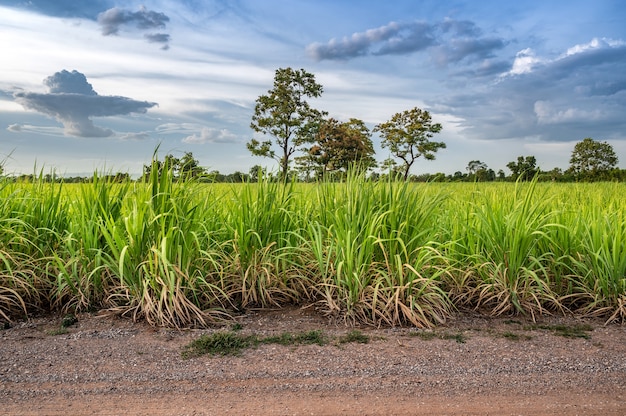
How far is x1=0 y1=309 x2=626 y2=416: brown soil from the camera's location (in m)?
2.75

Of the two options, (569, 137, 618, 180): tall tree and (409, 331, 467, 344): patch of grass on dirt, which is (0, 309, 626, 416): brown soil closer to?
(409, 331, 467, 344): patch of grass on dirt

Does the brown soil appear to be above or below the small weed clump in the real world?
below

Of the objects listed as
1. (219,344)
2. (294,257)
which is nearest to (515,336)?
(294,257)

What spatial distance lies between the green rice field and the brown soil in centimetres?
32

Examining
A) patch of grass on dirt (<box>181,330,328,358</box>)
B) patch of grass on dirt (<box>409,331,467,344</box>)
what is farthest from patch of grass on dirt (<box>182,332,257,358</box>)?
patch of grass on dirt (<box>409,331,467,344</box>)

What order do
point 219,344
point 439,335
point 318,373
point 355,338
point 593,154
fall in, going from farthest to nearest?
point 593,154, point 439,335, point 355,338, point 219,344, point 318,373

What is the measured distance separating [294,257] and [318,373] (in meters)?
1.64

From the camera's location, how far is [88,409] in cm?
272

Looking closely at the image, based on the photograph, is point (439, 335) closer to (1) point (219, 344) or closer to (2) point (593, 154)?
(1) point (219, 344)

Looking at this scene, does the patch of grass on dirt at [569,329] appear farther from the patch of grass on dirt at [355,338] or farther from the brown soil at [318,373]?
the patch of grass on dirt at [355,338]

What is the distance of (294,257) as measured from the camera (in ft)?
15.1

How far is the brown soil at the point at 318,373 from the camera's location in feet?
9.03

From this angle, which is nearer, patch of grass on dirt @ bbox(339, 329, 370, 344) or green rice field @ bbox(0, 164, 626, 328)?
patch of grass on dirt @ bbox(339, 329, 370, 344)

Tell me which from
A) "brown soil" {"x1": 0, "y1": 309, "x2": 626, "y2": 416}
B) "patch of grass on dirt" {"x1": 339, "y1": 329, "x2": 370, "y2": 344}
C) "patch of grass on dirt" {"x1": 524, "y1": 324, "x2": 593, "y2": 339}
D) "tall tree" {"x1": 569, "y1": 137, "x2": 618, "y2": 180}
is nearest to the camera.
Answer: "brown soil" {"x1": 0, "y1": 309, "x2": 626, "y2": 416}
